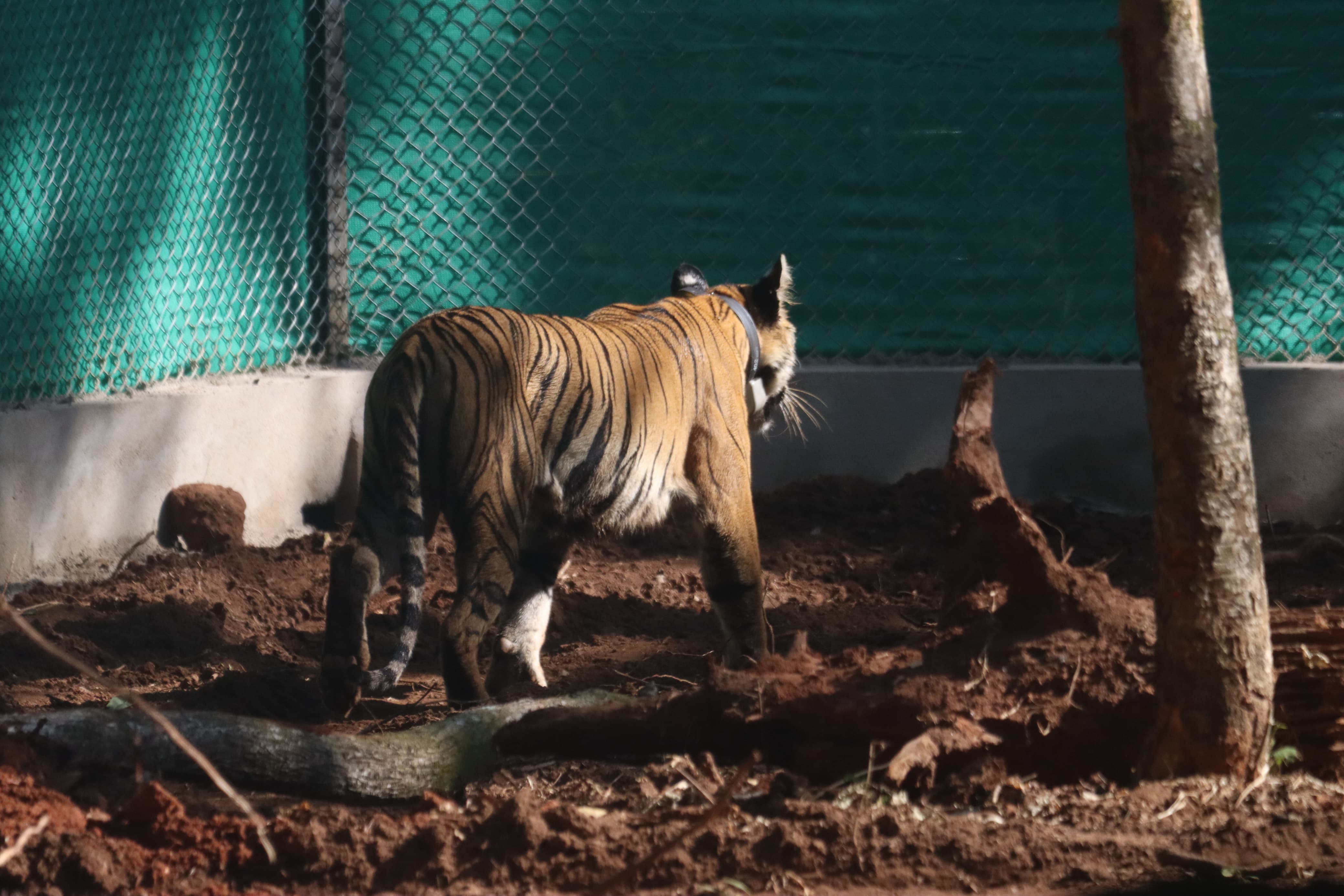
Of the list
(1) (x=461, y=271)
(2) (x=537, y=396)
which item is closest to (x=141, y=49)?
(1) (x=461, y=271)

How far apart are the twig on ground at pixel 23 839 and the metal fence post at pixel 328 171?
4.88m

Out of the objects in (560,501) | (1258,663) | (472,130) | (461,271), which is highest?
(472,130)

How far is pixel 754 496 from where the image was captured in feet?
24.1

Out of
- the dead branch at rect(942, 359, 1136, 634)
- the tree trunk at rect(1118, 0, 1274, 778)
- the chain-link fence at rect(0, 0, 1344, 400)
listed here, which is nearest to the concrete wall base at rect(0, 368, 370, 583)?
the chain-link fence at rect(0, 0, 1344, 400)

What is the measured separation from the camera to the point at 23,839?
88.5 inches

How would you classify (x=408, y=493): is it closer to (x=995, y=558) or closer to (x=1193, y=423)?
(x=995, y=558)

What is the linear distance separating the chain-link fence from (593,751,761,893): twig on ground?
5.06 m

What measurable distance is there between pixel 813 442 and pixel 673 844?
17.5ft

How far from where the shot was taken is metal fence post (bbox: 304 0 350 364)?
720 centimetres

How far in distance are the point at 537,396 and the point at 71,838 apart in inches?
84.1

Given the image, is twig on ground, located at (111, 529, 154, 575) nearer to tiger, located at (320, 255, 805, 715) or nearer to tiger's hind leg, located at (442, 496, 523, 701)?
tiger, located at (320, 255, 805, 715)

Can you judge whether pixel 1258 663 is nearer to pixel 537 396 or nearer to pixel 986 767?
pixel 986 767

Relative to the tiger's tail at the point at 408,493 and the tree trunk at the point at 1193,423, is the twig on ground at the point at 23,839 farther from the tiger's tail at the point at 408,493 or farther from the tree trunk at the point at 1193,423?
the tree trunk at the point at 1193,423

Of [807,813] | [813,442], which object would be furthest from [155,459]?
[807,813]
